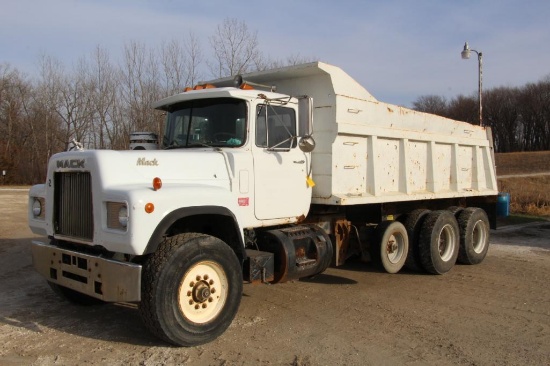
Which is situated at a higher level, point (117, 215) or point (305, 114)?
point (305, 114)

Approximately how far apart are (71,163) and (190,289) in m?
1.84

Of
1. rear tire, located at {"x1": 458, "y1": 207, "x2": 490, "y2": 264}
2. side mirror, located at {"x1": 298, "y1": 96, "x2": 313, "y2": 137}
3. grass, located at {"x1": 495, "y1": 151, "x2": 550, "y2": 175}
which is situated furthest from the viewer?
grass, located at {"x1": 495, "y1": 151, "x2": 550, "y2": 175}

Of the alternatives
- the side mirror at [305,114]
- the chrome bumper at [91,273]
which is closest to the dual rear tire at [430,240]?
the side mirror at [305,114]

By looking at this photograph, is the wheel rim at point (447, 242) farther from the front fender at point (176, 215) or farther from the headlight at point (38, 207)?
the headlight at point (38, 207)

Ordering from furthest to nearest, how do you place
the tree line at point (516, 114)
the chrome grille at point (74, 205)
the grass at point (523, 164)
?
the tree line at point (516, 114) → the grass at point (523, 164) → the chrome grille at point (74, 205)

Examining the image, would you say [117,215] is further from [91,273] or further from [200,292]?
[200,292]

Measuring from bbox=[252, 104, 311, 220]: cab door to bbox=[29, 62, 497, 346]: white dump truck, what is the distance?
0.7 inches

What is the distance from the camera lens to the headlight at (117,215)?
454 centimetres

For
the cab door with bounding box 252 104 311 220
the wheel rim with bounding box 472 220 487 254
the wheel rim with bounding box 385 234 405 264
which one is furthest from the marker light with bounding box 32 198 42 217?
the wheel rim with bounding box 472 220 487 254

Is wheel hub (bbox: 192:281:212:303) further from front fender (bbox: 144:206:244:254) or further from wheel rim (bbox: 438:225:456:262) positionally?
wheel rim (bbox: 438:225:456:262)

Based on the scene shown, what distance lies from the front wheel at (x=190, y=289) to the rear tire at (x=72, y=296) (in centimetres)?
197

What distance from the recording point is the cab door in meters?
6.02

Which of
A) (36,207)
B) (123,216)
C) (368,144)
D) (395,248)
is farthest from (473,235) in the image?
(36,207)

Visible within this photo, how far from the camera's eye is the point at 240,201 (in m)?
5.80
